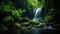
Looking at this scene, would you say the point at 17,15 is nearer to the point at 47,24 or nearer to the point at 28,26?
the point at 28,26

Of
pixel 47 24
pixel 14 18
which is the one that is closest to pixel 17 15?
pixel 14 18

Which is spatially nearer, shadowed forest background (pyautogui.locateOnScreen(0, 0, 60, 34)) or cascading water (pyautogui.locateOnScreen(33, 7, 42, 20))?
shadowed forest background (pyautogui.locateOnScreen(0, 0, 60, 34))

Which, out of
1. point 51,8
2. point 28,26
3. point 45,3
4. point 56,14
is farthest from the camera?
point 45,3

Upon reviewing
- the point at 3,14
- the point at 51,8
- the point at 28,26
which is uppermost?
the point at 51,8

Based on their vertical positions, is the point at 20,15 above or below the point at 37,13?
below

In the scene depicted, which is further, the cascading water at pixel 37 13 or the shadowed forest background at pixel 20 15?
the cascading water at pixel 37 13

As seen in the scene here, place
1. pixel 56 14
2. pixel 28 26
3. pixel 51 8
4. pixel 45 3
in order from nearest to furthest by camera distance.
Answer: pixel 28 26
pixel 56 14
pixel 51 8
pixel 45 3

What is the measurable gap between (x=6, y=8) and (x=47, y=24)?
21.0 feet

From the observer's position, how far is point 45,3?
115 feet

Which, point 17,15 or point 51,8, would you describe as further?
point 51,8

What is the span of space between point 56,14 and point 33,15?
687 centimetres

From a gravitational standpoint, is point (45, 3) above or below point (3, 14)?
above

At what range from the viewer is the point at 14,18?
28656 mm

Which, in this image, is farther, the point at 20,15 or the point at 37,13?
the point at 37,13
